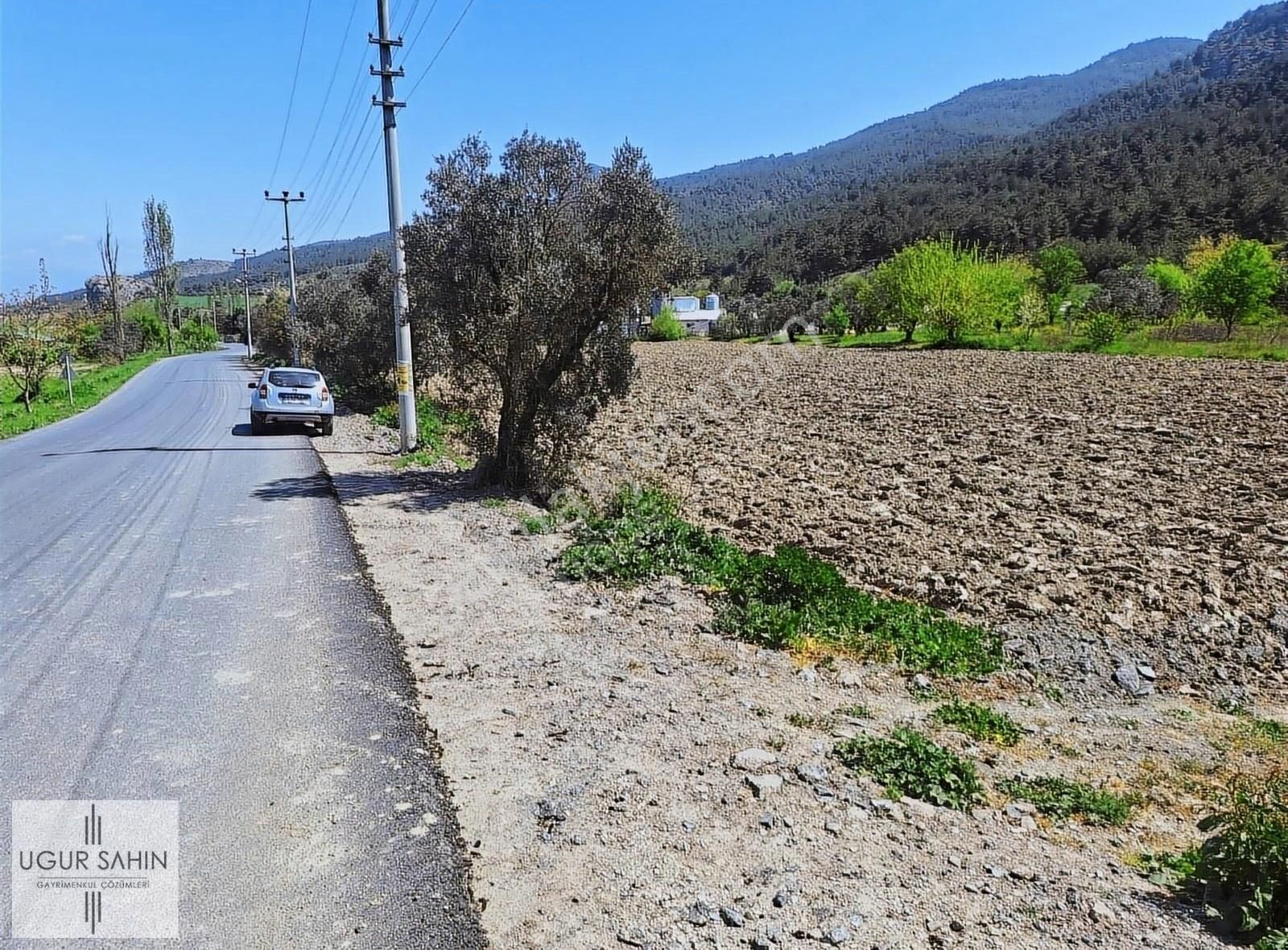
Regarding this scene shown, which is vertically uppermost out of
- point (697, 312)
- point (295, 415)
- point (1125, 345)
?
point (697, 312)

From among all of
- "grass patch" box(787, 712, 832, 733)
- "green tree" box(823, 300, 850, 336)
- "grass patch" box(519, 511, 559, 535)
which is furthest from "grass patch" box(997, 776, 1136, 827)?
"green tree" box(823, 300, 850, 336)

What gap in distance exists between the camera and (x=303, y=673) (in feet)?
16.5

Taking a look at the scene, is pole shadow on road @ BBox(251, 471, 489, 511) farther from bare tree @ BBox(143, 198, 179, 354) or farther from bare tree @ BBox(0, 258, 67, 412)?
bare tree @ BBox(143, 198, 179, 354)

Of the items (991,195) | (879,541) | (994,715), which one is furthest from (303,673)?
(991,195)

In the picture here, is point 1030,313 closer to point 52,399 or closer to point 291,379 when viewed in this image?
point 291,379

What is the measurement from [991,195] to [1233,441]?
11590cm

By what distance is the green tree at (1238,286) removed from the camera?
4012 centimetres

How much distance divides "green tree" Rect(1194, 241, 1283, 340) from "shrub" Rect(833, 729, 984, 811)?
44572 mm

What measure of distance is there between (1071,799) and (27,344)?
34951 mm

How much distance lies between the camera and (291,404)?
18297 millimetres

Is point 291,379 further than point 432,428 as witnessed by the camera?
Yes

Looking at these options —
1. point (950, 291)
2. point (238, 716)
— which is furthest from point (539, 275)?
point (950, 291)

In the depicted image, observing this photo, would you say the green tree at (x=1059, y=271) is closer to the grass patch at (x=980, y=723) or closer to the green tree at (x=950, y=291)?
the green tree at (x=950, y=291)

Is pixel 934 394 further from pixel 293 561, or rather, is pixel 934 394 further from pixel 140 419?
pixel 140 419
